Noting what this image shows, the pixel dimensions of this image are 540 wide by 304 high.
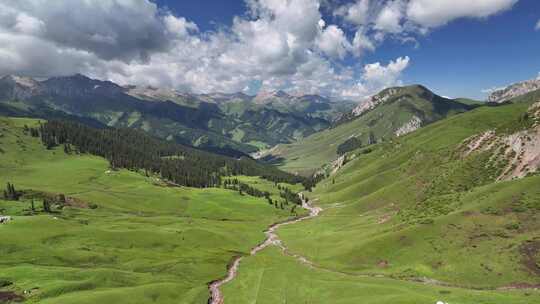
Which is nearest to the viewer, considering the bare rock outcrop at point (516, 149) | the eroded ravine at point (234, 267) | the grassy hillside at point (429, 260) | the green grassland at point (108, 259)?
the grassy hillside at point (429, 260)

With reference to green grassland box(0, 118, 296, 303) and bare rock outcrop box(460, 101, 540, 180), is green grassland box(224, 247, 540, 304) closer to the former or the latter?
green grassland box(0, 118, 296, 303)

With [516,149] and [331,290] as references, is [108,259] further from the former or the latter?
[516,149]

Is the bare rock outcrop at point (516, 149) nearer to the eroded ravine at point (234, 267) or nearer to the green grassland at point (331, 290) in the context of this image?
the green grassland at point (331, 290)

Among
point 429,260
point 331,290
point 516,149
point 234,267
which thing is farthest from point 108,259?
point 516,149

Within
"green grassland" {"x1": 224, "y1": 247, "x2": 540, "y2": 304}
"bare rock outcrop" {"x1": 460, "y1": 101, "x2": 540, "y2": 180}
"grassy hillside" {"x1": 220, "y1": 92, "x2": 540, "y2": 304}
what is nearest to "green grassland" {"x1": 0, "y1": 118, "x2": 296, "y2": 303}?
"green grassland" {"x1": 224, "y1": 247, "x2": 540, "y2": 304}

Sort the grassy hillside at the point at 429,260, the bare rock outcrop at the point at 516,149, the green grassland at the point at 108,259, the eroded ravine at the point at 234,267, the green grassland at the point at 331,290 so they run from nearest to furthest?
the green grassland at the point at 331,290
the grassy hillside at the point at 429,260
the green grassland at the point at 108,259
the eroded ravine at the point at 234,267
the bare rock outcrop at the point at 516,149

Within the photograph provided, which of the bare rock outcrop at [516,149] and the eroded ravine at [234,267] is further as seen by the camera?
the bare rock outcrop at [516,149]

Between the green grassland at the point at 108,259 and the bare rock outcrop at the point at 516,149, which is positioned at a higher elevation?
the bare rock outcrop at the point at 516,149

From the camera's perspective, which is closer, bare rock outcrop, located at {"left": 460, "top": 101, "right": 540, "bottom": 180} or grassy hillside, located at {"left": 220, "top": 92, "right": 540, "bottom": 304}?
grassy hillside, located at {"left": 220, "top": 92, "right": 540, "bottom": 304}

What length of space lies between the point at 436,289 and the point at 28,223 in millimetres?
109092

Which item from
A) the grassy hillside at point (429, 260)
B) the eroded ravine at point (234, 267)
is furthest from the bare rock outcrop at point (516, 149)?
the eroded ravine at point (234, 267)

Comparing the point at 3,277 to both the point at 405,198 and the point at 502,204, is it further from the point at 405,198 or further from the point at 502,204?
the point at 405,198

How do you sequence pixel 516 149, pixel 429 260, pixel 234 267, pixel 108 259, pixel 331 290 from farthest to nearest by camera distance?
pixel 516 149
pixel 234 267
pixel 108 259
pixel 429 260
pixel 331 290

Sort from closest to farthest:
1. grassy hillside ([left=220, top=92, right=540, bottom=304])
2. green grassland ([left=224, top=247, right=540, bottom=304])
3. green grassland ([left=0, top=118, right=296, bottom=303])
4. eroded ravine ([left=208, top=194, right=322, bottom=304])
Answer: green grassland ([left=224, top=247, right=540, bottom=304]) → grassy hillside ([left=220, top=92, right=540, bottom=304]) → green grassland ([left=0, top=118, right=296, bottom=303]) → eroded ravine ([left=208, top=194, right=322, bottom=304])
